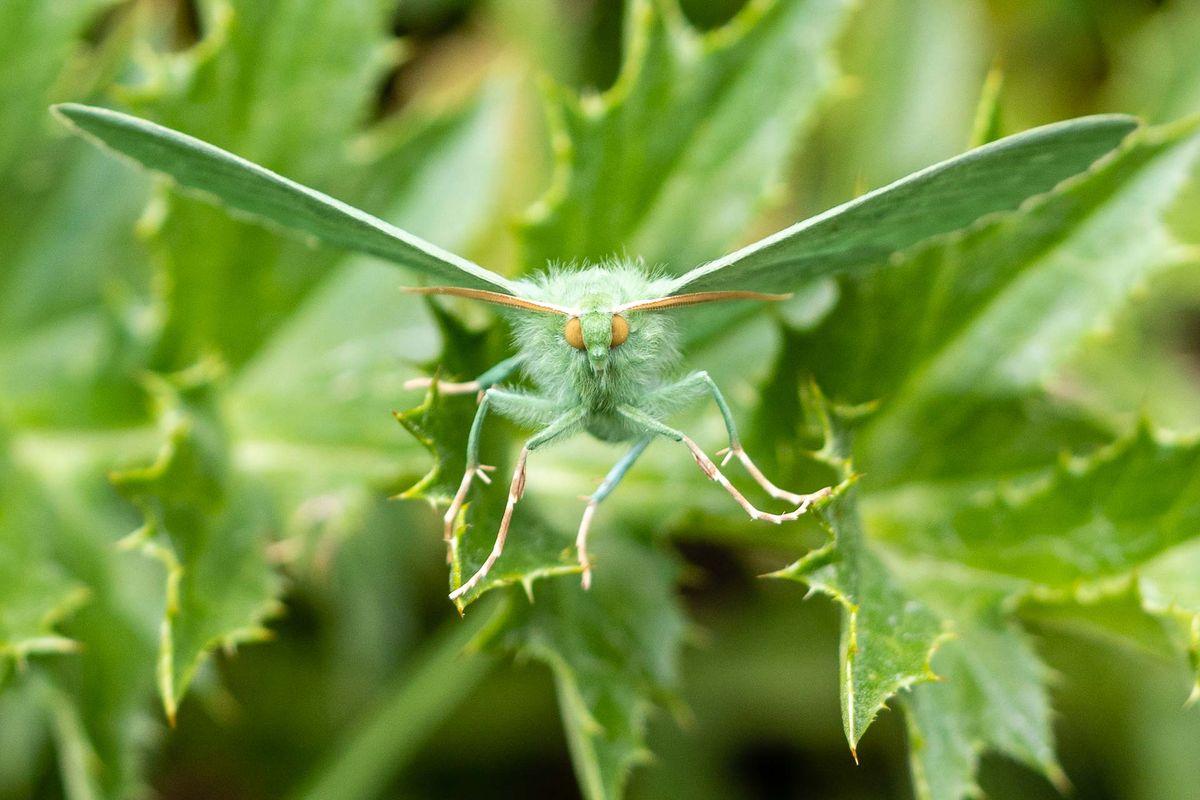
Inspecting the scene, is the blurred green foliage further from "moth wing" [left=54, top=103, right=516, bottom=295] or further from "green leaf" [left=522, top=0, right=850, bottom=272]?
"moth wing" [left=54, top=103, right=516, bottom=295]

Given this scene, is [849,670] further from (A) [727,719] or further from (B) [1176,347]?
(B) [1176,347]

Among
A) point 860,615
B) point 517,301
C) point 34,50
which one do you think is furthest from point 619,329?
point 34,50

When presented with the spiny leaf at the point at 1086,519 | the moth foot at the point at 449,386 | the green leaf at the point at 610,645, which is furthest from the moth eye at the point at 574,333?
the spiny leaf at the point at 1086,519

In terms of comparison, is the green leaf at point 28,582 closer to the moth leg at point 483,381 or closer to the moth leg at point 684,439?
the moth leg at point 483,381

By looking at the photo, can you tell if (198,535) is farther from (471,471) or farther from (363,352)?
(471,471)

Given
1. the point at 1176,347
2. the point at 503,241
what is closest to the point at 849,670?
the point at 503,241

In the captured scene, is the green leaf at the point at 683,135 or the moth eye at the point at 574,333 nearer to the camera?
the moth eye at the point at 574,333
